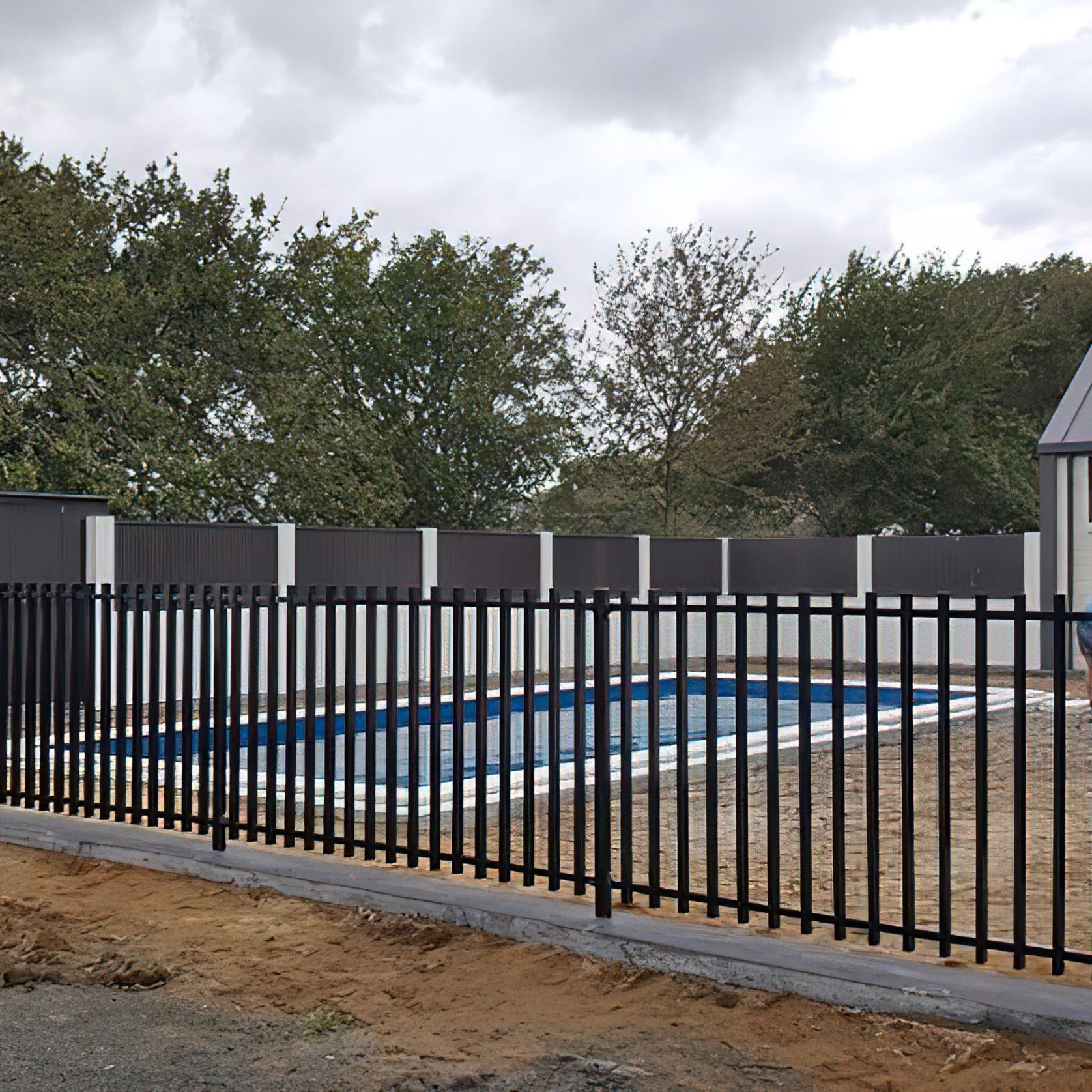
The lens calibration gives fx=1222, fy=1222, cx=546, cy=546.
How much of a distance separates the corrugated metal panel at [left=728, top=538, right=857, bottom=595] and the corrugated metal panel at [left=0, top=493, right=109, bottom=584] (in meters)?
13.6

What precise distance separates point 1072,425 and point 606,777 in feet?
50.5

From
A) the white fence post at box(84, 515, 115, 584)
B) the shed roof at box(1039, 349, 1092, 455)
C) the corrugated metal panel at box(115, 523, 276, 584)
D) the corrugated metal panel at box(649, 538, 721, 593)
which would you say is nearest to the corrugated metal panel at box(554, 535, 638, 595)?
the corrugated metal panel at box(649, 538, 721, 593)

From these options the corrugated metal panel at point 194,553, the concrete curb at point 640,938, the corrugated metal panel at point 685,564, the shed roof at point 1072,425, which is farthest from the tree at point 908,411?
the concrete curb at point 640,938

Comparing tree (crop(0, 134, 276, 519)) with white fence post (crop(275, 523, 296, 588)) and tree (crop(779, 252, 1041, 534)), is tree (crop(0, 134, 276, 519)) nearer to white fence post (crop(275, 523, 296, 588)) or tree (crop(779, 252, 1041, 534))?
white fence post (crop(275, 523, 296, 588))

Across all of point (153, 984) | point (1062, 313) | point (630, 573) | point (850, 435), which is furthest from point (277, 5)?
point (1062, 313)

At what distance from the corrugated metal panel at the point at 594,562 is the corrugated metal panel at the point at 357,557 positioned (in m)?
3.27

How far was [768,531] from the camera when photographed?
40906 millimetres

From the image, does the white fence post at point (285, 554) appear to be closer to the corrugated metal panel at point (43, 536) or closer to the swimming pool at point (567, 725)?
the swimming pool at point (567, 725)

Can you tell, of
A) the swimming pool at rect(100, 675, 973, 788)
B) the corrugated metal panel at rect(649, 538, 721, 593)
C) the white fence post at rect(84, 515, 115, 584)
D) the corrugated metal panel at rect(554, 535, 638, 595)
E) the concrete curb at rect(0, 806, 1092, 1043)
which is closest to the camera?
the concrete curb at rect(0, 806, 1092, 1043)

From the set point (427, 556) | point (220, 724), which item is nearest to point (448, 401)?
point (427, 556)

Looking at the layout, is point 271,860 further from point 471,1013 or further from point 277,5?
point 277,5

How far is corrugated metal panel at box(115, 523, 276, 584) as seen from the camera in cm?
1452

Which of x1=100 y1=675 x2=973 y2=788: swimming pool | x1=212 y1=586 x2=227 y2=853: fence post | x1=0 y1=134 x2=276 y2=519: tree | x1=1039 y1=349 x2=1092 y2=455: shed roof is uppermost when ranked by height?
x1=0 y1=134 x2=276 y2=519: tree

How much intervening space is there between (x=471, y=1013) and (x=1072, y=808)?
7.26m
